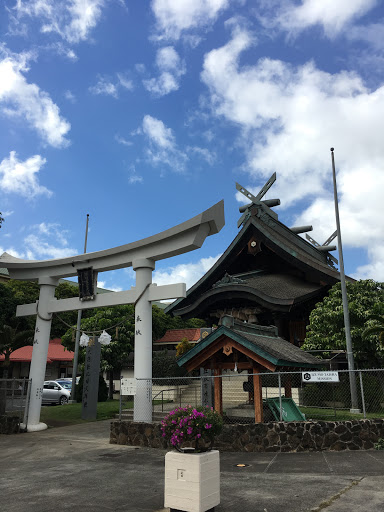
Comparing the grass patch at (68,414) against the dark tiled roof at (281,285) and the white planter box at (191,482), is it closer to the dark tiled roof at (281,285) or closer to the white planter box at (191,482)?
the dark tiled roof at (281,285)

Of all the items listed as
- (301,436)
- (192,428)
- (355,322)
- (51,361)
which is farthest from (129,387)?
(51,361)

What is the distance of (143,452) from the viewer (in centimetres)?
→ 1200

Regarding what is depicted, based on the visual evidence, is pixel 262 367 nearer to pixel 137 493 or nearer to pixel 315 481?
pixel 315 481

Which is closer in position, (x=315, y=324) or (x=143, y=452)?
(x=143, y=452)

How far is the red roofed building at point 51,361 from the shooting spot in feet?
149

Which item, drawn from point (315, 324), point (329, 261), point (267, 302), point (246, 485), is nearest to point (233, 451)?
point (246, 485)

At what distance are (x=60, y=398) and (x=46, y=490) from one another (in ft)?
78.1

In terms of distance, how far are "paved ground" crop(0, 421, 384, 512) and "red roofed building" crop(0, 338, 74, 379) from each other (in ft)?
116

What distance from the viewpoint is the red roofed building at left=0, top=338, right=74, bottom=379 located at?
45.5 metres

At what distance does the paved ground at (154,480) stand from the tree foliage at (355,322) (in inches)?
331

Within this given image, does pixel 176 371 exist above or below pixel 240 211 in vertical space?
below

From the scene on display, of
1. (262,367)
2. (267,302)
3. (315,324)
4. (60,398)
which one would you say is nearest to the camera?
(262,367)

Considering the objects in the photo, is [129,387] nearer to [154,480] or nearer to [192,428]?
[154,480]

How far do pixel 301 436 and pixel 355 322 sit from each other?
9836mm
